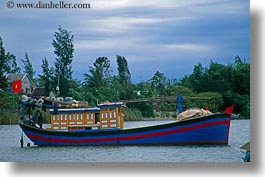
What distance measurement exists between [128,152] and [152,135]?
536 millimetres

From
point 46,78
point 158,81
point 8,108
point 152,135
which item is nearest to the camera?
Answer: point 158,81

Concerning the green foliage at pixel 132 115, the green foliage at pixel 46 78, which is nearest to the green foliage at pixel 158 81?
the green foliage at pixel 132 115

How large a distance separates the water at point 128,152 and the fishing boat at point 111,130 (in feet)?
0.42

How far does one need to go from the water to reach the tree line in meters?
0.31

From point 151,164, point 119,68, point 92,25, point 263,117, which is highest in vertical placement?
point 92,25

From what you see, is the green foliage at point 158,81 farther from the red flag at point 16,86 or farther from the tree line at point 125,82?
the red flag at point 16,86

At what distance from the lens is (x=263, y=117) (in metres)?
6.91

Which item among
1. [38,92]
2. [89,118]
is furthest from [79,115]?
[38,92]

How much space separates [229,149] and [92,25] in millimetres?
1975

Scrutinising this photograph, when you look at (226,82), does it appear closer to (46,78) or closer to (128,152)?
(128,152)

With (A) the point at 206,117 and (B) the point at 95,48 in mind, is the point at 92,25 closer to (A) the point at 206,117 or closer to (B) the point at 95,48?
(B) the point at 95,48

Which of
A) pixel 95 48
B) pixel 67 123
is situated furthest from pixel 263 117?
pixel 67 123

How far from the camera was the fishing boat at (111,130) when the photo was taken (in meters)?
7.95

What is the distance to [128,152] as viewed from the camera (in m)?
7.75
